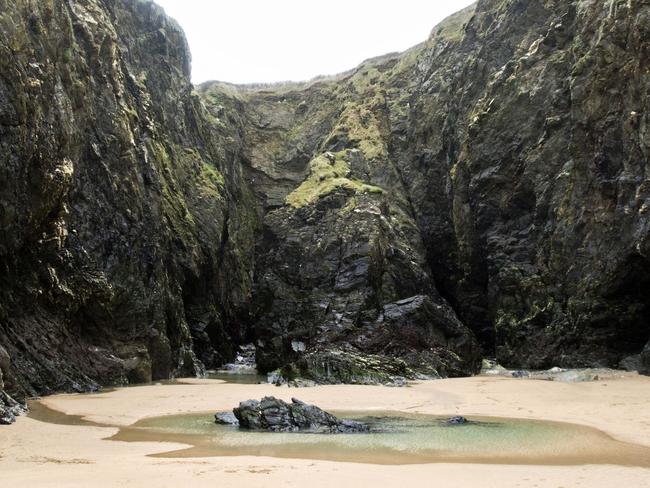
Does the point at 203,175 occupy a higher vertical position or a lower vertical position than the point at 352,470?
higher

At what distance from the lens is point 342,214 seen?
47188mm

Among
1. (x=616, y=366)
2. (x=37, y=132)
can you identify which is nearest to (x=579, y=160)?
(x=616, y=366)

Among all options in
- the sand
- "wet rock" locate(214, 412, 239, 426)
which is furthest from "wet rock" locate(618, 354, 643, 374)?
"wet rock" locate(214, 412, 239, 426)

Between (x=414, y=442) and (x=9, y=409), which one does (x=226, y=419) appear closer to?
(x=414, y=442)

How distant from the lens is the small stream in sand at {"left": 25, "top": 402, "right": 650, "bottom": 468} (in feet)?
33.0

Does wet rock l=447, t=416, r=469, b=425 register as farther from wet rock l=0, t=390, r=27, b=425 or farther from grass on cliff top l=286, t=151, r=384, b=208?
grass on cliff top l=286, t=151, r=384, b=208

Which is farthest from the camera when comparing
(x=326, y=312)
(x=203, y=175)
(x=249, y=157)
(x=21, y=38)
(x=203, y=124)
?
(x=249, y=157)

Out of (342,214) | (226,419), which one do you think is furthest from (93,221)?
(342,214)

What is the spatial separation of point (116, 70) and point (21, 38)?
14.1m

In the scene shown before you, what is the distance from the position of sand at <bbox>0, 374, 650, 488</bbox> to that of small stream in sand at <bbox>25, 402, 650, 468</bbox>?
0.56 metres

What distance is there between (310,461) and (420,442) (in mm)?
3089

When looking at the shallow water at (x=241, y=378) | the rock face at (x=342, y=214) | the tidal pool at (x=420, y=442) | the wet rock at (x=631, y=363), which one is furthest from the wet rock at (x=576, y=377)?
the shallow water at (x=241, y=378)

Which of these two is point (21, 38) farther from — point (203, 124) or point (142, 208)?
point (203, 124)

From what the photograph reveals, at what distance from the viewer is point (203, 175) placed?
51344 millimetres
